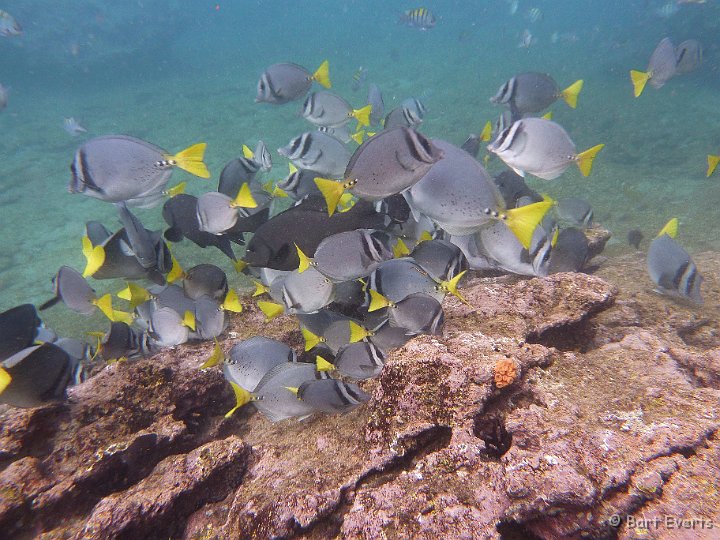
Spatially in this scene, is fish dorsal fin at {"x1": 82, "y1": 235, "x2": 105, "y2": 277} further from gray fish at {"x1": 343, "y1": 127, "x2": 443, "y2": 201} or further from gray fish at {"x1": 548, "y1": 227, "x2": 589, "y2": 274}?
gray fish at {"x1": 548, "y1": 227, "x2": 589, "y2": 274}

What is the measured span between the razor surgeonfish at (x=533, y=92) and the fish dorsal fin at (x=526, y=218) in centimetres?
→ 340

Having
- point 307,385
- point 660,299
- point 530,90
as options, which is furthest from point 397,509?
point 530,90

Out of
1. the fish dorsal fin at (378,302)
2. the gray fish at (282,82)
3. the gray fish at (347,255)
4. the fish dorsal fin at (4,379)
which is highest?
the gray fish at (282,82)

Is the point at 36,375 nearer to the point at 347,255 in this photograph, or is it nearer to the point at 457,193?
the point at 347,255

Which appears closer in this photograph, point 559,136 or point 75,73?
point 559,136

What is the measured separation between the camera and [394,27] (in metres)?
48.7

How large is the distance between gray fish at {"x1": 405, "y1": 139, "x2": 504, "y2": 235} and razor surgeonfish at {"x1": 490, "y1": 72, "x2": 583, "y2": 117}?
301 cm

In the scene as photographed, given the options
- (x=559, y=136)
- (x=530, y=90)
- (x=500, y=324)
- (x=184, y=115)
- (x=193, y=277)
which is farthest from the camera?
(x=184, y=115)

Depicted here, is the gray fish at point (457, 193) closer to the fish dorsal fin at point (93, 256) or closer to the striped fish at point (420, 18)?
the fish dorsal fin at point (93, 256)

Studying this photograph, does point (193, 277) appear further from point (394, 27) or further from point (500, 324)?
point (394, 27)

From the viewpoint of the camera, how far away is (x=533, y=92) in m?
4.77

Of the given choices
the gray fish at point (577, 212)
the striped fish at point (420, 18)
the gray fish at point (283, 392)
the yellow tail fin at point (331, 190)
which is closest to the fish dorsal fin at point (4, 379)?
the gray fish at point (283, 392)

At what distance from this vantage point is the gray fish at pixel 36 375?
2297 mm

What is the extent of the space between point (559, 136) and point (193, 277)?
334cm
